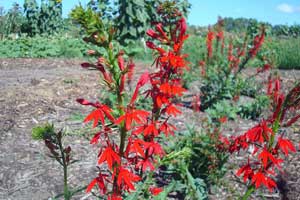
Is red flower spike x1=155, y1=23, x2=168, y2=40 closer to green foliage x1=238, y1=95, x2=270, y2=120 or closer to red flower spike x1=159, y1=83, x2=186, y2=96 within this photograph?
red flower spike x1=159, y1=83, x2=186, y2=96

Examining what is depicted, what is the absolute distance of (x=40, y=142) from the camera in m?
4.31

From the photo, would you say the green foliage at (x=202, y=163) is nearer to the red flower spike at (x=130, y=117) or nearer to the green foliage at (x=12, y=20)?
the red flower spike at (x=130, y=117)

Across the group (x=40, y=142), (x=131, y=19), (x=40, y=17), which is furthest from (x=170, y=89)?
(x=40, y=17)

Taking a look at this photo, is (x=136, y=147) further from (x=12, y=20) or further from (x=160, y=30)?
(x=12, y=20)

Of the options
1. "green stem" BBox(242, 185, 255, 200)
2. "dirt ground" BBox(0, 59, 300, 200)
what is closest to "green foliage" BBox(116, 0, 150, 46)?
"dirt ground" BBox(0, 59, 300, 200)

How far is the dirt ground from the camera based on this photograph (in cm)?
348

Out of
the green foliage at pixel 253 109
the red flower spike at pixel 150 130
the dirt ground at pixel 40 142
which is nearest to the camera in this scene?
the red flower spike at pixel 150 130

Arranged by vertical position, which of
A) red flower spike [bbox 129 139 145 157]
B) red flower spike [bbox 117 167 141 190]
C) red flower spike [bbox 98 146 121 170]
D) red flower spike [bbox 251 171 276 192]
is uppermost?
red flower spike [bbox 129 139 145 157]

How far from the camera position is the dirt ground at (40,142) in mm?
3482

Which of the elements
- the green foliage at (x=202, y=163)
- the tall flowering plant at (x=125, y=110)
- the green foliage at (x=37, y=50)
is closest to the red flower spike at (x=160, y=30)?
the tall flowering plant at (x=125, y=110)

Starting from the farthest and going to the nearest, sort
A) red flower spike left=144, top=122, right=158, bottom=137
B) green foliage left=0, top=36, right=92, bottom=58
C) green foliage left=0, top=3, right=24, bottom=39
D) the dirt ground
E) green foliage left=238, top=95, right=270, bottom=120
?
green foliage left=0, top=3, right=24, bottom=39 < green foliage left=0, top=36, right=92, bottom=58 < green foliage left=238, top=95, right=270, bottom=120 < the dirt ground < red flower spike left=144, top=122, right=158, bottom=137

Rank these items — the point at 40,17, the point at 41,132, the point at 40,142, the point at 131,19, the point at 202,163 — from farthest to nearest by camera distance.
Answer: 1. the point at 40,17
2. the point at 131,19
3. the point at 40,142
4. the point at 202,163
5. the point at 41,132

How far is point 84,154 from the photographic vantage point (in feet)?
13.5

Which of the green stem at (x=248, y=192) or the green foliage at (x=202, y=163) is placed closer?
the green stem at (x=248, y=192)
